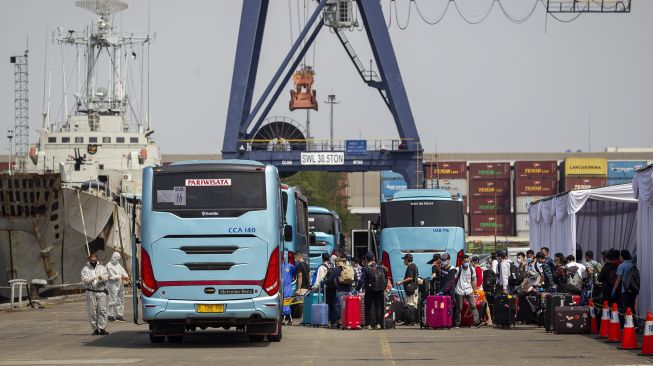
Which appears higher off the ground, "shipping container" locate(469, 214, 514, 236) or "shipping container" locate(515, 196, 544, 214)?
"shipping container" locate(515, 196, 544, 214)

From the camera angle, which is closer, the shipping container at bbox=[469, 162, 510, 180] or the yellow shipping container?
the yellow shipping container

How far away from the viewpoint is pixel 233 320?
19.4 meters

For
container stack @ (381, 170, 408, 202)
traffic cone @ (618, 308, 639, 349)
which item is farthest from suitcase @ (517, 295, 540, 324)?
container stack @ (381, 170, 408, 202)

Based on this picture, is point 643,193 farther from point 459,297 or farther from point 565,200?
point 565,200

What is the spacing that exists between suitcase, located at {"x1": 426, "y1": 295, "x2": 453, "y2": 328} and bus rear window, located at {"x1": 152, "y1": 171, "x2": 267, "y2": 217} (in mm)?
6711

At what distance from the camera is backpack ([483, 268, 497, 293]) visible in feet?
90.6

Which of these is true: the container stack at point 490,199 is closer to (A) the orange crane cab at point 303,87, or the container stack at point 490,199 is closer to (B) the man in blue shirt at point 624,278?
(A) the orange crane cab at point 303,87

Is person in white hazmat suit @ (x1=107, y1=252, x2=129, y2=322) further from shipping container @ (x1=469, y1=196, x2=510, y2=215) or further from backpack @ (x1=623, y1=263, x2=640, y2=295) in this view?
shipping container @ (x1=469, y1=196, x2=510, y2=215)

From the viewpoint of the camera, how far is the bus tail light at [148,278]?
62.8ft

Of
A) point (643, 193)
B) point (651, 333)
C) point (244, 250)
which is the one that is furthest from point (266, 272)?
point (643, 193)

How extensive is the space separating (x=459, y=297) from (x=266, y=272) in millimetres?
7171

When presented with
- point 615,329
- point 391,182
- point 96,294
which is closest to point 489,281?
point 615,329

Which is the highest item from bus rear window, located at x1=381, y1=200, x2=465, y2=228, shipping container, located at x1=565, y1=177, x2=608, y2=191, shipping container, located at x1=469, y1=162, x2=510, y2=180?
shipping container, located at x1=469, y1=162, x2=510, y2=180

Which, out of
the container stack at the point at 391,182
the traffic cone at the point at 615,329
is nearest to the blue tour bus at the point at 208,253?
the traffic cone at the point at 615,329
